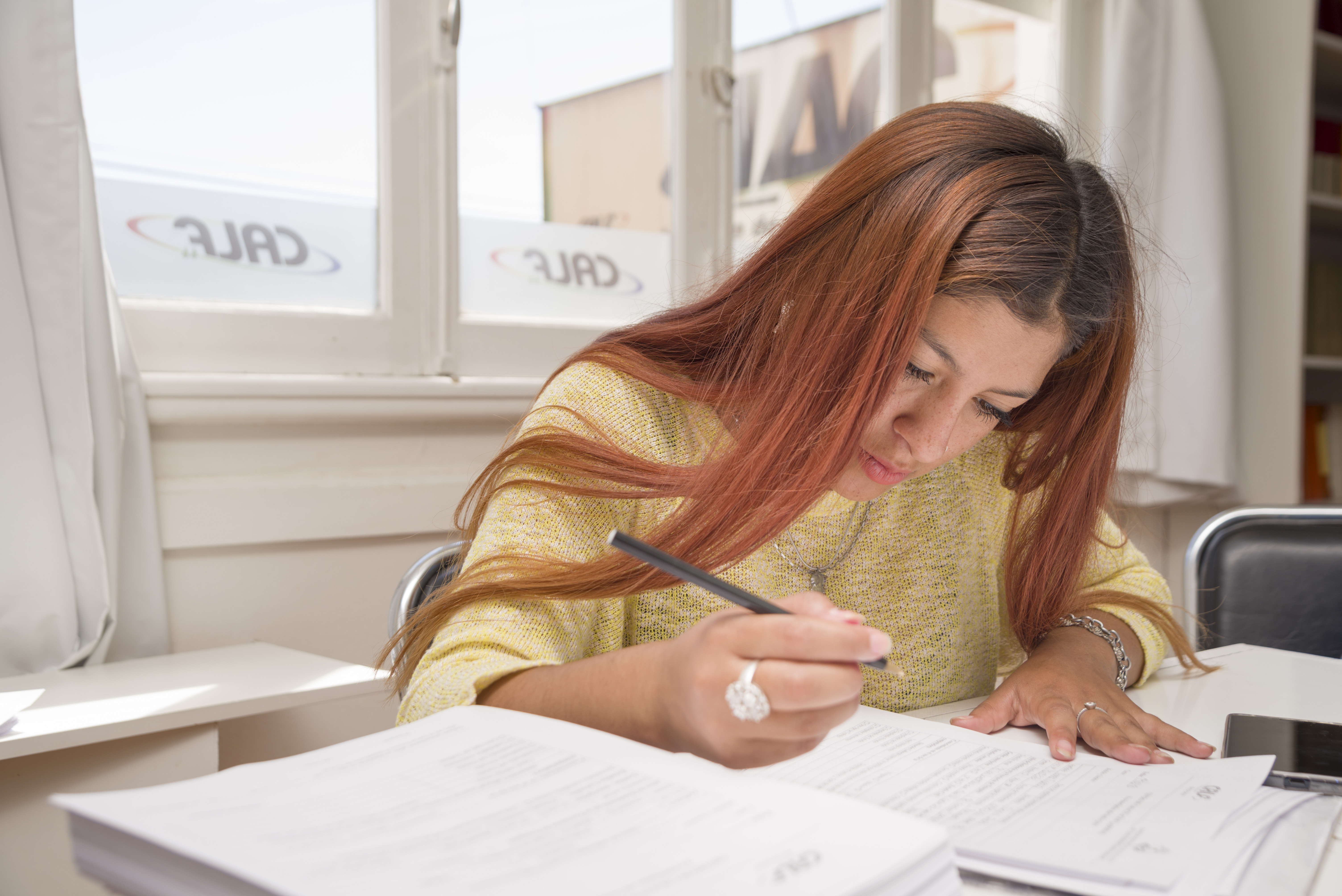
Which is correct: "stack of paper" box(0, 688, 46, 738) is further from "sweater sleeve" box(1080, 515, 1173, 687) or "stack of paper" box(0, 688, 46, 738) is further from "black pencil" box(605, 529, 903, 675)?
"sweater sleeve" box(1080, 515, 1173, 687)

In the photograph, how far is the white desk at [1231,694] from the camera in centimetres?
82

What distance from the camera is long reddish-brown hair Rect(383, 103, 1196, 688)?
76 centimetres

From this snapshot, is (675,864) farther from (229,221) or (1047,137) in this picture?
(229,221)

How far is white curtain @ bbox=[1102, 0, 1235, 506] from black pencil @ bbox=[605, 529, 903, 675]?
2.23 metres

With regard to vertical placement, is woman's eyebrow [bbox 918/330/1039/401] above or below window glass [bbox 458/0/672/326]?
below

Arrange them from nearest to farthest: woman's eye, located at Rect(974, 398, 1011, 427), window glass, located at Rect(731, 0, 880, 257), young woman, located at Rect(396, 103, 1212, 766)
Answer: young woman, located at Rect(396, 103, 1212, 766), woman's eye, located at Rect(974, 398, 1011, 427), window glass, located at Rect(731, 0, 880, 257)

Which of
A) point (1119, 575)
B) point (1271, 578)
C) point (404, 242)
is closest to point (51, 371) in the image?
point (404, 242)

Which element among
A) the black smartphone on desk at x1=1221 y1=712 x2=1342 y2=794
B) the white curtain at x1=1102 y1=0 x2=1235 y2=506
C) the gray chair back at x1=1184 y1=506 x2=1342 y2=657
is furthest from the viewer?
the white curtain at x1=1102 y1=0 x2=1235 y2=506

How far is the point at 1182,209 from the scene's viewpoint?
99.7 inches

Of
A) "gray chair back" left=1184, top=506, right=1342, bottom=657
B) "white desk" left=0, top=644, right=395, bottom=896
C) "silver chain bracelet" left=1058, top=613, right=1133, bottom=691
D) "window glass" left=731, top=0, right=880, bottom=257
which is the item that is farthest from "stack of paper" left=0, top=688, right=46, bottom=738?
"window glass" left=731, top=0, right=880, bottom=257

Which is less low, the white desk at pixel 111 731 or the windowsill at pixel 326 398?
the windowsill at pixel 326 398

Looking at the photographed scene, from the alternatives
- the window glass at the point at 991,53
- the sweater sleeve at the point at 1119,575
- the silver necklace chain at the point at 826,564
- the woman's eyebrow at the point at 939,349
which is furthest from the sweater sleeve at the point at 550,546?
the window glass at the point at 991,53

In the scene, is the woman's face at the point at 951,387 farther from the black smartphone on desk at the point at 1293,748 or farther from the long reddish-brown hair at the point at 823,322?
the black smartphone on desk at the point at 1293,748

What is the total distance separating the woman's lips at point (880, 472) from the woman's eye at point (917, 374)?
9cm
